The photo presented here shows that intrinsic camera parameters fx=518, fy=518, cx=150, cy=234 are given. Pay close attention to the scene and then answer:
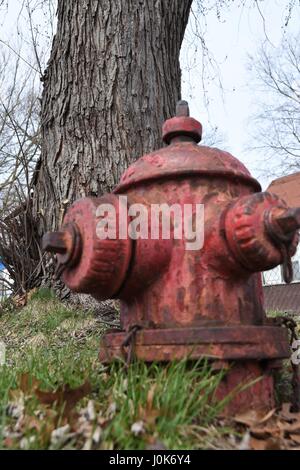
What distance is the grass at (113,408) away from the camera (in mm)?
1199

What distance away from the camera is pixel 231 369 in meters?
1.58

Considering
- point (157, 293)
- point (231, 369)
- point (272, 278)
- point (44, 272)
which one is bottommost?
point (231, 369)

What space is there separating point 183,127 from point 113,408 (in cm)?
105

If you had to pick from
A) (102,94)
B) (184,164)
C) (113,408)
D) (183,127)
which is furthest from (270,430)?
(102,94)

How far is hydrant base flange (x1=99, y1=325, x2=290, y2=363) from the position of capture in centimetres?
155

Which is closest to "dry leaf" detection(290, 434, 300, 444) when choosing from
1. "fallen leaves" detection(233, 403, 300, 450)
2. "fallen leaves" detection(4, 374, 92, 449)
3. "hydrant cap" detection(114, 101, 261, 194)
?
"fallen leaves" detection(233, 403, 300, 450)

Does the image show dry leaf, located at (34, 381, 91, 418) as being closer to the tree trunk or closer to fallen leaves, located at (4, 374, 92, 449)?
fallen leaves, located at (4, 374, 92, 449)

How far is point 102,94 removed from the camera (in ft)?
10.3

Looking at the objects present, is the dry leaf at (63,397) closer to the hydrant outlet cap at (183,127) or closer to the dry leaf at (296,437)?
the dry leaf at (296,437)

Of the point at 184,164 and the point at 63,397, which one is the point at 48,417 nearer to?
the point at 63,397
